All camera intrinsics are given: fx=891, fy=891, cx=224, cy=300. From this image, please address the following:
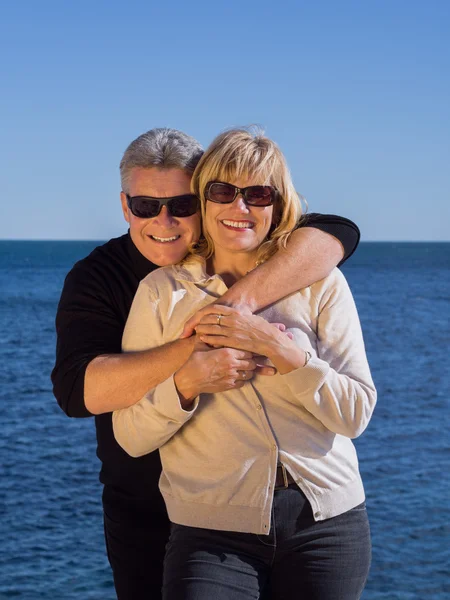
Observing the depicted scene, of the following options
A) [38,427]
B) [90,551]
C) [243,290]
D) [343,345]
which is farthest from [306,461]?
[38,427]

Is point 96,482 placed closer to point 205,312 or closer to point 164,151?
point 164,151

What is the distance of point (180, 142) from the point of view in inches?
142

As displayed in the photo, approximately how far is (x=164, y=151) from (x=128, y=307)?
0.68 m

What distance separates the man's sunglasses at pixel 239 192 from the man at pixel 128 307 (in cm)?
23

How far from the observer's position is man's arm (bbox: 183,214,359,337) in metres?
3.25

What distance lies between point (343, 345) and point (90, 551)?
52.0 ft

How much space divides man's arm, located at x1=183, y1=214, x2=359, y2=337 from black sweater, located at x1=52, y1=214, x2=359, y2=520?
0.12m

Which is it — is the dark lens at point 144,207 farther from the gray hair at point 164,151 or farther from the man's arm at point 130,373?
the man's arm at point 130,373

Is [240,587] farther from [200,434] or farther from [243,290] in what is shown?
[243,290]

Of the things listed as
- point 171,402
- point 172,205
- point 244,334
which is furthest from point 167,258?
point 171,402

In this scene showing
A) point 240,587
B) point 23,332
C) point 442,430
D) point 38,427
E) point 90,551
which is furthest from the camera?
point 23,332

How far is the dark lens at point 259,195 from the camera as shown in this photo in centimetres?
330

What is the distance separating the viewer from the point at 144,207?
364 cm

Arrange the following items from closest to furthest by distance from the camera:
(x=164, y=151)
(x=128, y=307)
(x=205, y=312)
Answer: (x=205, y=312)
(x=164, y=151)
(x=128, y=307)
